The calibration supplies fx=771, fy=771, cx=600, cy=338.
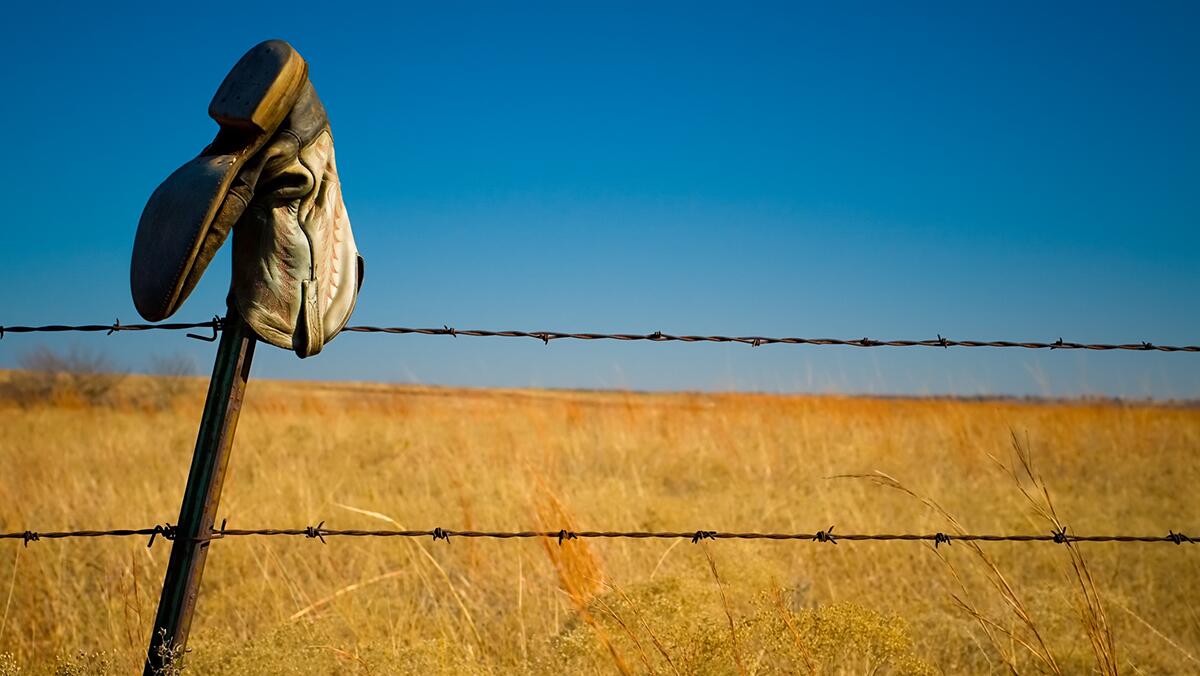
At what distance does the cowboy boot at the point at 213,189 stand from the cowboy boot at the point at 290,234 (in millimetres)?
45

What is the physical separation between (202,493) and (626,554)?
2.21 metres

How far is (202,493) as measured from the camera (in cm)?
138

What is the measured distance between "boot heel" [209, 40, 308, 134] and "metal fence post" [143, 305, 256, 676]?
347mm

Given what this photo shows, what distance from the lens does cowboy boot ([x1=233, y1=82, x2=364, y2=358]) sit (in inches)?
52.7

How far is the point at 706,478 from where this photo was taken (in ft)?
18.6

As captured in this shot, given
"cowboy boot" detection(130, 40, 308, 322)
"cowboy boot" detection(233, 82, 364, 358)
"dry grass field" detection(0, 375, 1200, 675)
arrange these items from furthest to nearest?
"dry grass field" detection(0, 375, 1200, 675), "cowboy boot" detection(233, 82, 364, 358), "cowboy boot" detection(130, 40, 308, 322)

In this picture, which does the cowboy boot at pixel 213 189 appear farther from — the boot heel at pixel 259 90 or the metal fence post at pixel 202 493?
the metal fence post at pixel 202 493

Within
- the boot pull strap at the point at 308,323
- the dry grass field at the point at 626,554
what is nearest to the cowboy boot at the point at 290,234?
the boot pull strap at the point at 308,323

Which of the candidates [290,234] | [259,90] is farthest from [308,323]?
[259,90]

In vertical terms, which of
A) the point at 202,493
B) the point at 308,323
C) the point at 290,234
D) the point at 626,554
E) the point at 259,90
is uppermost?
the point at 259,90

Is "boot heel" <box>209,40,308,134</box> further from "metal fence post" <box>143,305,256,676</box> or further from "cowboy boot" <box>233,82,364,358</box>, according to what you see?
"metal fence post" <box>143,305,256,676</box>

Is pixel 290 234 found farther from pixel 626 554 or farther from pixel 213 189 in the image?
pixel 626 554

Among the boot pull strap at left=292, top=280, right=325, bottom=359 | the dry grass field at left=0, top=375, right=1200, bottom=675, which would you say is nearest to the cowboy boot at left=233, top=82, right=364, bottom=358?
the boot pull strap at left=292, top=280, right=325, bottom=359

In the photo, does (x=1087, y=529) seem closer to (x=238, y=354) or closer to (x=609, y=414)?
(x=238, y=354)
